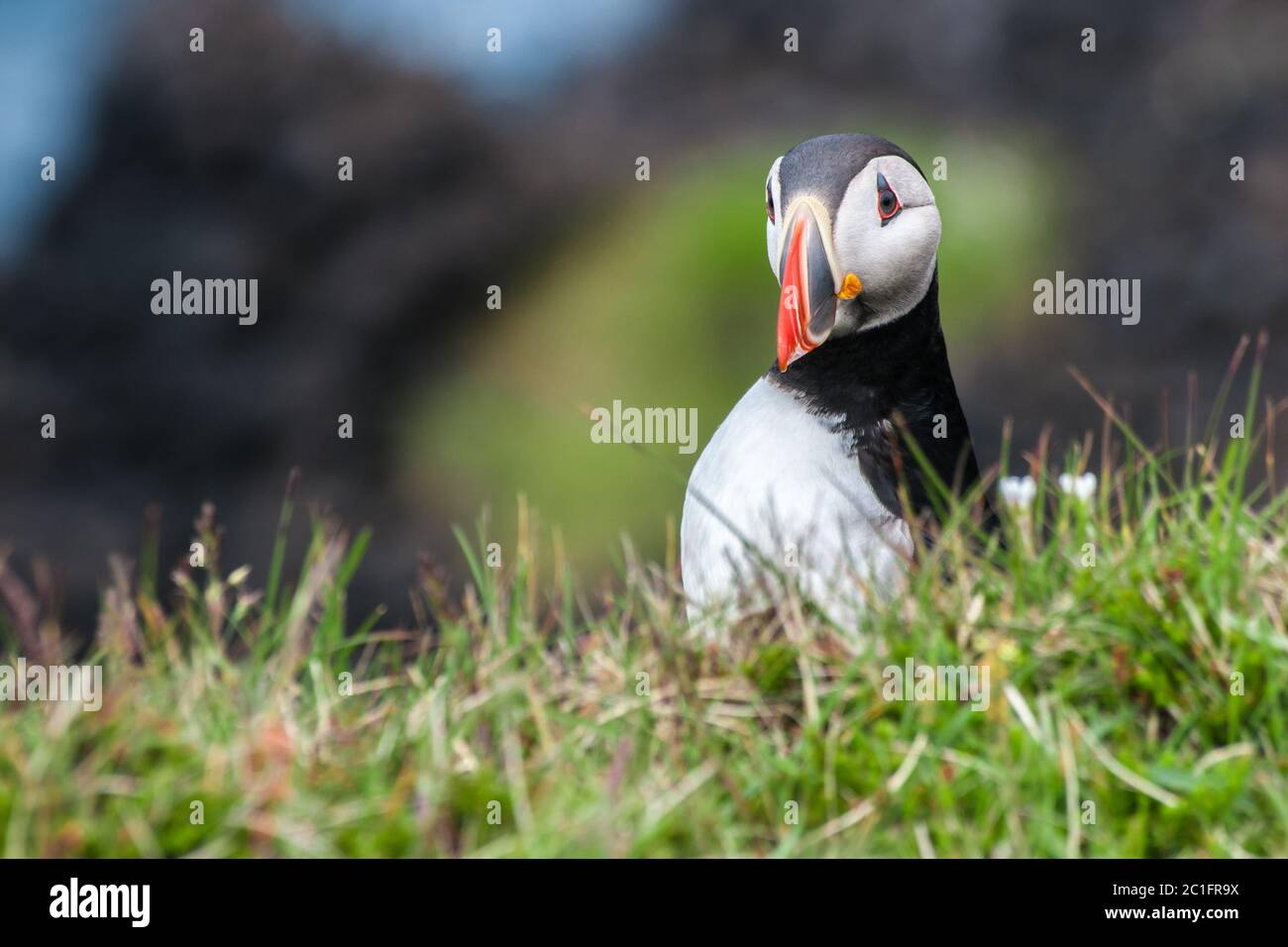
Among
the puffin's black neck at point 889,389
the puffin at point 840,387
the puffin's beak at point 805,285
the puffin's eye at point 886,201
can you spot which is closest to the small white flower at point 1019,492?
the puffin at point 840,387

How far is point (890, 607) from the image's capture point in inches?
124

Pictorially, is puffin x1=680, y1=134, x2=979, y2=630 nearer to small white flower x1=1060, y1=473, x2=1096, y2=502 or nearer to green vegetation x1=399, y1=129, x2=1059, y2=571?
small white flower x1=1060, y1=473, x2=1096, y2=502

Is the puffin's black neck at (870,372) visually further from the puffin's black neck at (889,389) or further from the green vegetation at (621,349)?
the green vegetation at (621,349)

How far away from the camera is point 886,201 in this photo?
4.41 metres

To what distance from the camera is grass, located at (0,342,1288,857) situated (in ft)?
8.13

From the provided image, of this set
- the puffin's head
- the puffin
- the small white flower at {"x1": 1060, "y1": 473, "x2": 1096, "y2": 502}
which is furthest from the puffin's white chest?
the small white flower at {"x1": 1060, "y1": 473, "x2": 1096, "y2": 502}

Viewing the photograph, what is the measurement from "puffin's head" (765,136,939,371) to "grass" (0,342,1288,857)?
0.92m

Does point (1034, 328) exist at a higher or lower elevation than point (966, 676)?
higher

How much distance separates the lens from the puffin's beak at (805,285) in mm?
4164

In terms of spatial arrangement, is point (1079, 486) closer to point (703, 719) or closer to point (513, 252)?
point (703, 719)

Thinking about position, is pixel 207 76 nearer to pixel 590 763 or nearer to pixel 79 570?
pixel 79 570
